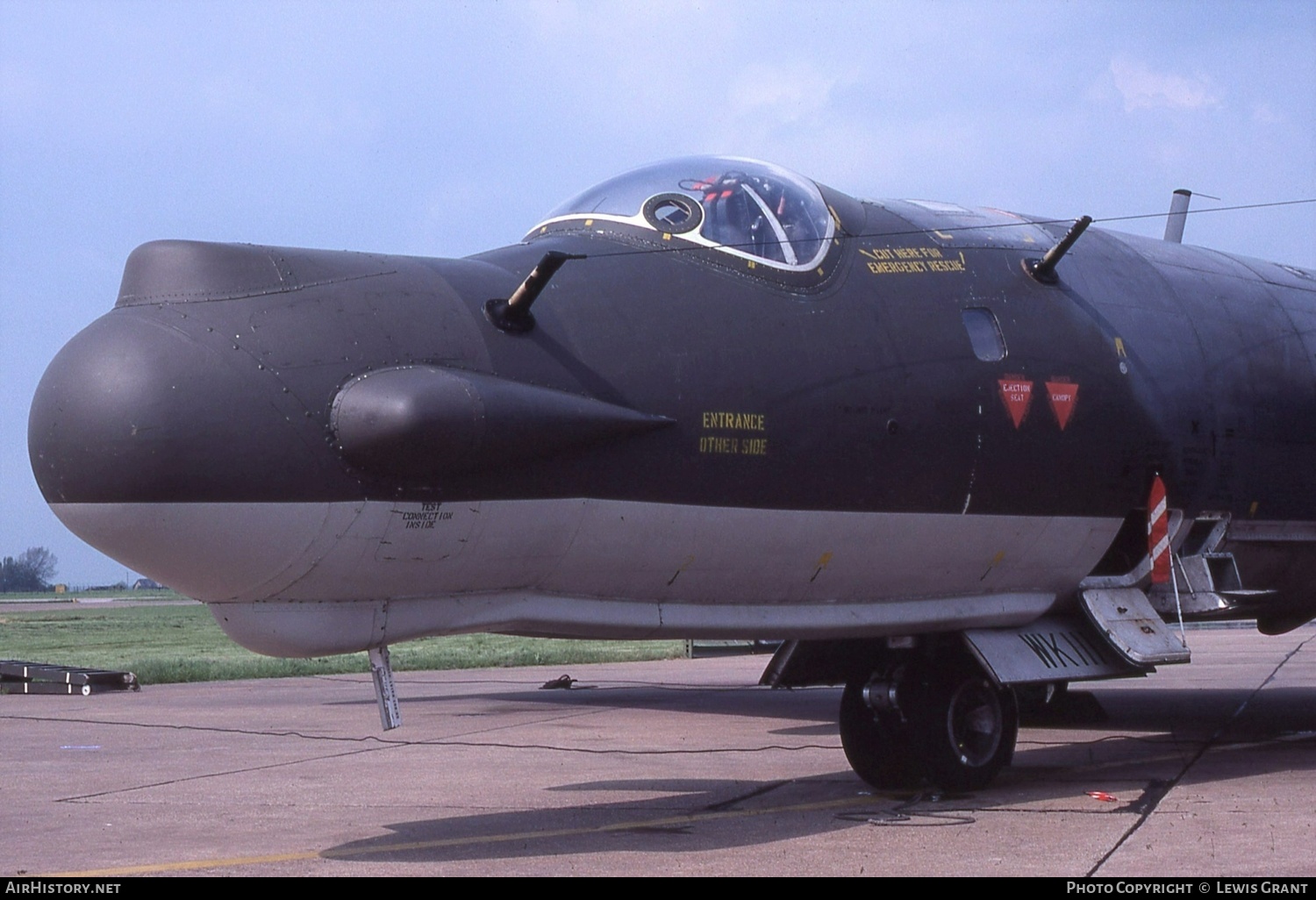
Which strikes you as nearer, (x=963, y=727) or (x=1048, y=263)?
(x=963, y=727)

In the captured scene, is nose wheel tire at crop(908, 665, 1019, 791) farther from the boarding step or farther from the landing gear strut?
the boarding step

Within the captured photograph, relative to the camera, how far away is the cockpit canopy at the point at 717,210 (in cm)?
850

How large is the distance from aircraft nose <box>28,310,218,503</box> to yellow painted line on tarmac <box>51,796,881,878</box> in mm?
2241

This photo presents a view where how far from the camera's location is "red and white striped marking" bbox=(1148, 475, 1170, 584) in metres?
10.1

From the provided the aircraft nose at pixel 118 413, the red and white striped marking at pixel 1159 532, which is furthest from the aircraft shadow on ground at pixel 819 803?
the aircraft nose at pixel 118 413

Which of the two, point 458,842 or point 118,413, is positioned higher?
point 118,413

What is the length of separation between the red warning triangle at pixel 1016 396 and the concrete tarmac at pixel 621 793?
2.49m

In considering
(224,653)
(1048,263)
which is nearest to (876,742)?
(1048,263)

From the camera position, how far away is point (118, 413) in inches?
247

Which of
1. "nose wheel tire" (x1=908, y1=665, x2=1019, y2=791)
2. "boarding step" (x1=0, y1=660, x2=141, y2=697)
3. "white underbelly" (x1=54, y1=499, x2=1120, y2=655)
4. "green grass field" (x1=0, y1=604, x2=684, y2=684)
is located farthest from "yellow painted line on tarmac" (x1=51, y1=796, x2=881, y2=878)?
"boarding step" (x1=0, y1=660, x2=141, y2=697)

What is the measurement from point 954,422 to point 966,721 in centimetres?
210

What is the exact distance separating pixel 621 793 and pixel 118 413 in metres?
5.28

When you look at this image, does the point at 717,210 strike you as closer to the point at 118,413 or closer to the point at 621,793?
the point at 118,413

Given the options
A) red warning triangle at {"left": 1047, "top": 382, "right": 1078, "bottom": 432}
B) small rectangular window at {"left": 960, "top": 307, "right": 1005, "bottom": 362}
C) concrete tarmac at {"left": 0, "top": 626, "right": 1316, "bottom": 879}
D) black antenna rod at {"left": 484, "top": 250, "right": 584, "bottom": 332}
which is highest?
black antenna rod at {"left": 484, "top": 250, "right": 584, "bottom": 332}
